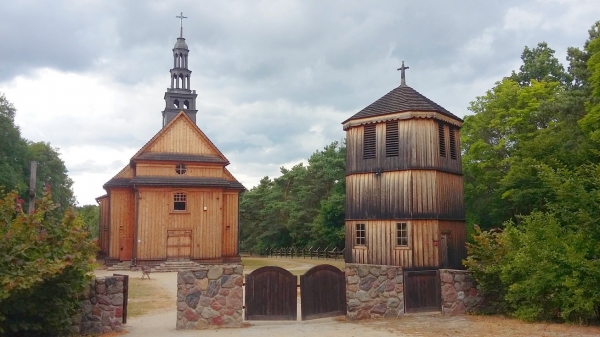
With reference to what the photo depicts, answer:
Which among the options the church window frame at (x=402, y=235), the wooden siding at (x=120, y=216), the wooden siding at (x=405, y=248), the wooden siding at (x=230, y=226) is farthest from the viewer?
the wooden siding at (x=230, y=226)

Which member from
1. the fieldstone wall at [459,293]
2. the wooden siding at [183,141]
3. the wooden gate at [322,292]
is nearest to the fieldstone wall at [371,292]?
the wooden gate at [322,292]

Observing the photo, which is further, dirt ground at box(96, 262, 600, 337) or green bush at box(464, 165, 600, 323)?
green bush at box(464, 165, 600, 323)

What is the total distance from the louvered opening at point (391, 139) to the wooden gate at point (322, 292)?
30.4ft

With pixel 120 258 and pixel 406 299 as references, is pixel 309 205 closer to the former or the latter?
pixel 120 258

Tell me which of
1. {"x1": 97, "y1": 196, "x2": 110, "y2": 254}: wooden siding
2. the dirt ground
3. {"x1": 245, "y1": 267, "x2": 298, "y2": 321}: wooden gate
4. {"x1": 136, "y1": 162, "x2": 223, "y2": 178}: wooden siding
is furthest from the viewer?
{"x1": 97, "y1": 196, "x2": 110, "y2": 254}: wooden siding

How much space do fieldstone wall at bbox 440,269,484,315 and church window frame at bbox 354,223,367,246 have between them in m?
7.95

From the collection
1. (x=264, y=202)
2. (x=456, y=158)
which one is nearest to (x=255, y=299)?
(x=456, y=158)

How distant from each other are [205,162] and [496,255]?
72.4 feet

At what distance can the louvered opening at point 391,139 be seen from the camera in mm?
21359

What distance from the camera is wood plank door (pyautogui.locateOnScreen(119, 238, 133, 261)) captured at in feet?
102

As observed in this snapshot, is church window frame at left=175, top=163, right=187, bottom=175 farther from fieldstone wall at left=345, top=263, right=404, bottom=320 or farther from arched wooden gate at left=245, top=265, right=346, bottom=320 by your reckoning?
fieldstone wall at left=345, top=263, right=404, bottom=320

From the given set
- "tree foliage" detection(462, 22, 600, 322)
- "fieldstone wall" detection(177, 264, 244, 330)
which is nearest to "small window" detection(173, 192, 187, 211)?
"tree foliage" detection(462, 22, 600, 322)

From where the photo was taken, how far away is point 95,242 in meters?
10.6

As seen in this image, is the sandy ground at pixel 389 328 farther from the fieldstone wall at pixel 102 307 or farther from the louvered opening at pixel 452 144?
the louvered opening at pixel 452 144
